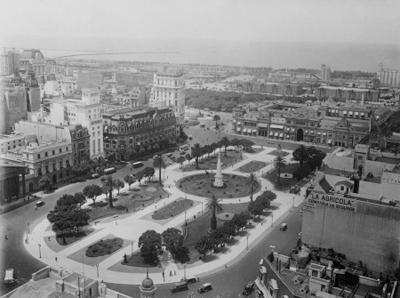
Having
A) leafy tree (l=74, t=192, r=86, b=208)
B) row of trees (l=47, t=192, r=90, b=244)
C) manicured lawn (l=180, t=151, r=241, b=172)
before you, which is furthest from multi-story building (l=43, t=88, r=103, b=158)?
row of trees (l=47, t=192, r=90, b=244)

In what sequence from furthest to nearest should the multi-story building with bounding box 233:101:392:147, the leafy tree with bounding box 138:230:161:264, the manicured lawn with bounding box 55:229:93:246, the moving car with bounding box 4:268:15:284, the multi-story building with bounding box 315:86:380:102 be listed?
the multi-story building with bounding box 315:86:380:102 → the multi-story building with bounding box 233:101:392:147 → the manicured lawn with bounding box 55:229:93:246 → the leafy tree with bounding box 138:230:161:264 → the moving car with bounding box 4:268:15:284

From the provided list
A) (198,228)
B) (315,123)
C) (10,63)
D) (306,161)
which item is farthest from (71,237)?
(10,63)

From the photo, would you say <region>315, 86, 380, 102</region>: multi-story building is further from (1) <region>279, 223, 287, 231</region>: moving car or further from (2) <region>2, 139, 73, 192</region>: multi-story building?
(2) <region>2, 139, 73, 192</region>: multi-story building

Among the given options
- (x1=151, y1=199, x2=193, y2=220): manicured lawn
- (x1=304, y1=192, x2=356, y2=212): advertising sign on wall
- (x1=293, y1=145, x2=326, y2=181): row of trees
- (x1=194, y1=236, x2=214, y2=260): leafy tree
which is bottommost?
(x1=151, y1=199, x2=193, y2=220): manicured lawn

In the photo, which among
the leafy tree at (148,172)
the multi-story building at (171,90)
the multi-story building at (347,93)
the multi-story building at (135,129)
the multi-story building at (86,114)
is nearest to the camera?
the leafy tree at (148,172)

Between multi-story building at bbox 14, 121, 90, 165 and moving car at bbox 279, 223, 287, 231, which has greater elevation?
multi-story building at bbox 14, 121, 90, 165

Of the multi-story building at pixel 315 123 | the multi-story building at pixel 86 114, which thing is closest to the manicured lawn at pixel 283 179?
the multi-story building at pixel 315 123

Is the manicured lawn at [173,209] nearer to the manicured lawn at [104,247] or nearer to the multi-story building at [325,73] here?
the manicured lawn at [104,247]
